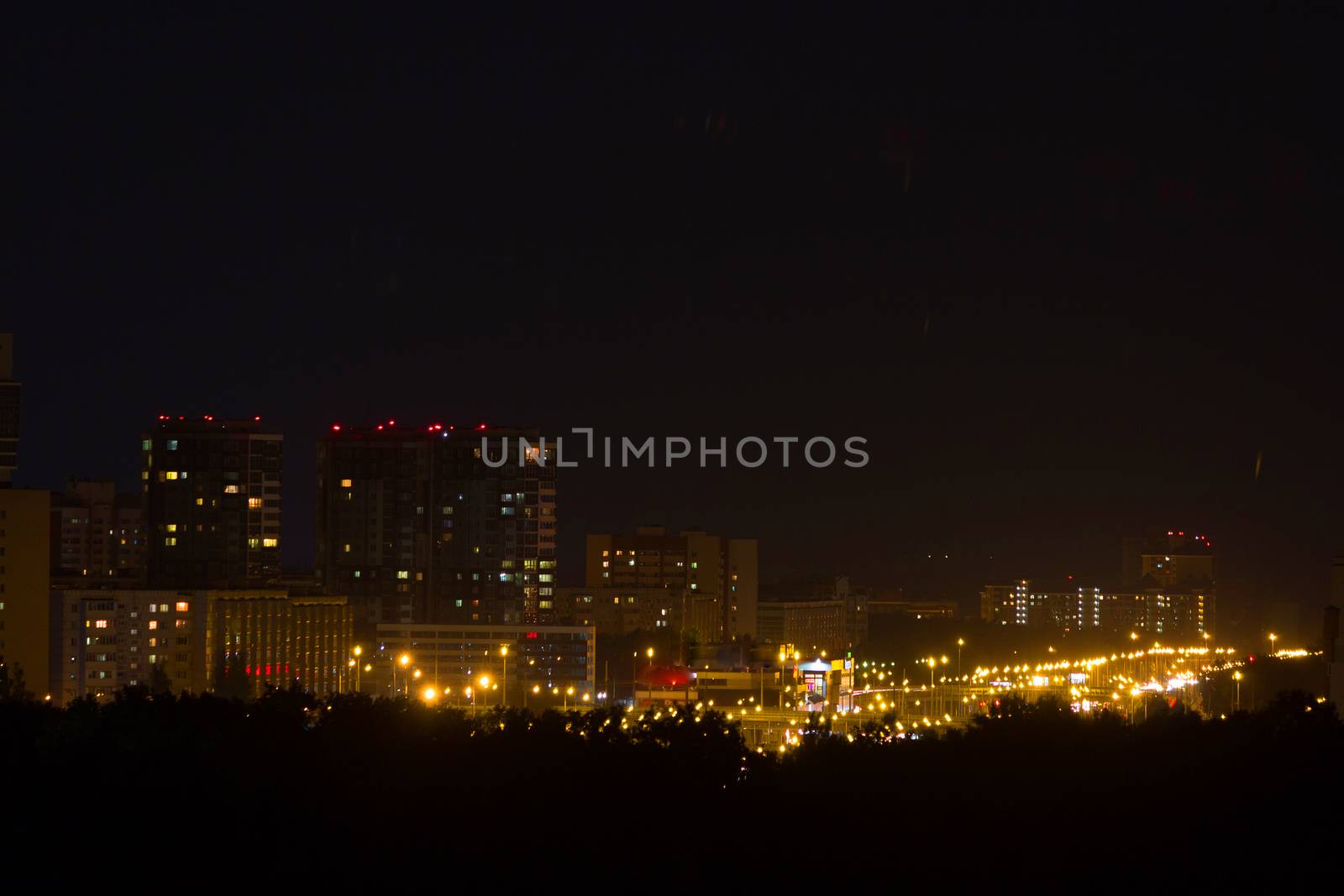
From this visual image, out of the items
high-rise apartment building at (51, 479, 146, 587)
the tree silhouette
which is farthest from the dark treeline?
high-rise apartment building at (51, 479, 146, 587)

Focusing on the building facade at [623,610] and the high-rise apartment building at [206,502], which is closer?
the high-rise apartment building at [206,502]

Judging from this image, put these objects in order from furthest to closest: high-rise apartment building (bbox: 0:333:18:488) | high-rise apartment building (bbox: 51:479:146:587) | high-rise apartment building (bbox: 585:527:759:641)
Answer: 1. high-rise apartment building (bbox: 585:527:759:641)
2. high-rise apartment building (bbox: 51:479:146:587)
3. high-rise apartment building (bbox: 0:333:18:488)

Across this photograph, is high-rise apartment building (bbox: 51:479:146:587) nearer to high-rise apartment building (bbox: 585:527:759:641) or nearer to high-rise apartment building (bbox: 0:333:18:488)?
high-rise apartment building (bbox: 585:527:759:641)

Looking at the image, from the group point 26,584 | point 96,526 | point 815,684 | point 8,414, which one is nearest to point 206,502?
point 8,414

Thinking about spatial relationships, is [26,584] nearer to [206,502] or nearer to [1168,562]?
[206,502]

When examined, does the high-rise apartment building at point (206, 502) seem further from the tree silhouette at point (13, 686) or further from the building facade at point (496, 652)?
the tree silhouette at point (13, 686)

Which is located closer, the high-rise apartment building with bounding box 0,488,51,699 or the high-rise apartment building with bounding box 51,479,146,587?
the high-rise apartment building with bounding box 0,488,51,699

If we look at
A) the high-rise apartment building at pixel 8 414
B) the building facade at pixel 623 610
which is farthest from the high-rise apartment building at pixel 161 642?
the building facade at pixel 623 610
